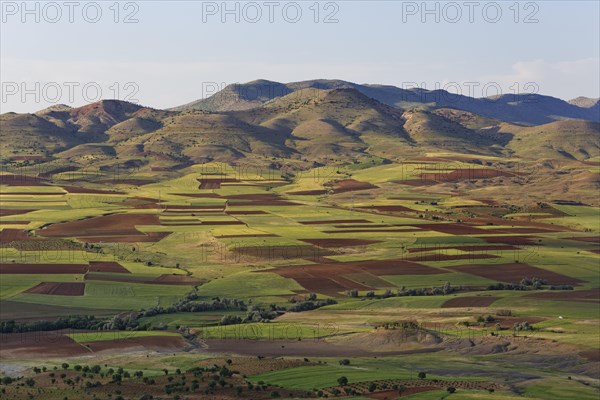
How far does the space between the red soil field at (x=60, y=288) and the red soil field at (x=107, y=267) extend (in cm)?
1001

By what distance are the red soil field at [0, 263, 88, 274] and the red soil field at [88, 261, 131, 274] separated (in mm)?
1329

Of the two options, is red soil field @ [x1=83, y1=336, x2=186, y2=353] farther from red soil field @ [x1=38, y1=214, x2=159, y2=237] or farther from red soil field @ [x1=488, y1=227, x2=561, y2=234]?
red soil field @ [x1=488, y1=227, x2=561, y2=234]

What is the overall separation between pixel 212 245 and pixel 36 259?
33223 mm

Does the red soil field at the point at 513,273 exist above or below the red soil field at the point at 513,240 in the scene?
below

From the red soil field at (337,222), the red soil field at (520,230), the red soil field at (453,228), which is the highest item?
the red soil field at (337,222)

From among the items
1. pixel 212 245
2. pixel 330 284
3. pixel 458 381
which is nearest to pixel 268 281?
pixel 330 284

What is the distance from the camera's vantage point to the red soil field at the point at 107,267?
133 m

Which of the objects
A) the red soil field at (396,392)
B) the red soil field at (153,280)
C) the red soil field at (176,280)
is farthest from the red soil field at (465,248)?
the red soil field at (396,392)

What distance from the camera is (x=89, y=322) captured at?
101 m

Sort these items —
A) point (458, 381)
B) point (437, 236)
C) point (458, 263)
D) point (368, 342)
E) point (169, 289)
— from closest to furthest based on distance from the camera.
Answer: point (458, 381) < point (368, 342) < point (169, 289) < point (458, 263) < point (437, 236)

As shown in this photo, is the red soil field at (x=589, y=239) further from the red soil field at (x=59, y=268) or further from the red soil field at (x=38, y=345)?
the red soil field at (x=38, y=345)

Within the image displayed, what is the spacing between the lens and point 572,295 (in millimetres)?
117812

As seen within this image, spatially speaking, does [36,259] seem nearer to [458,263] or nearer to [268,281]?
[268,281]

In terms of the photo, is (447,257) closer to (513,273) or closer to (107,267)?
(513,273)
